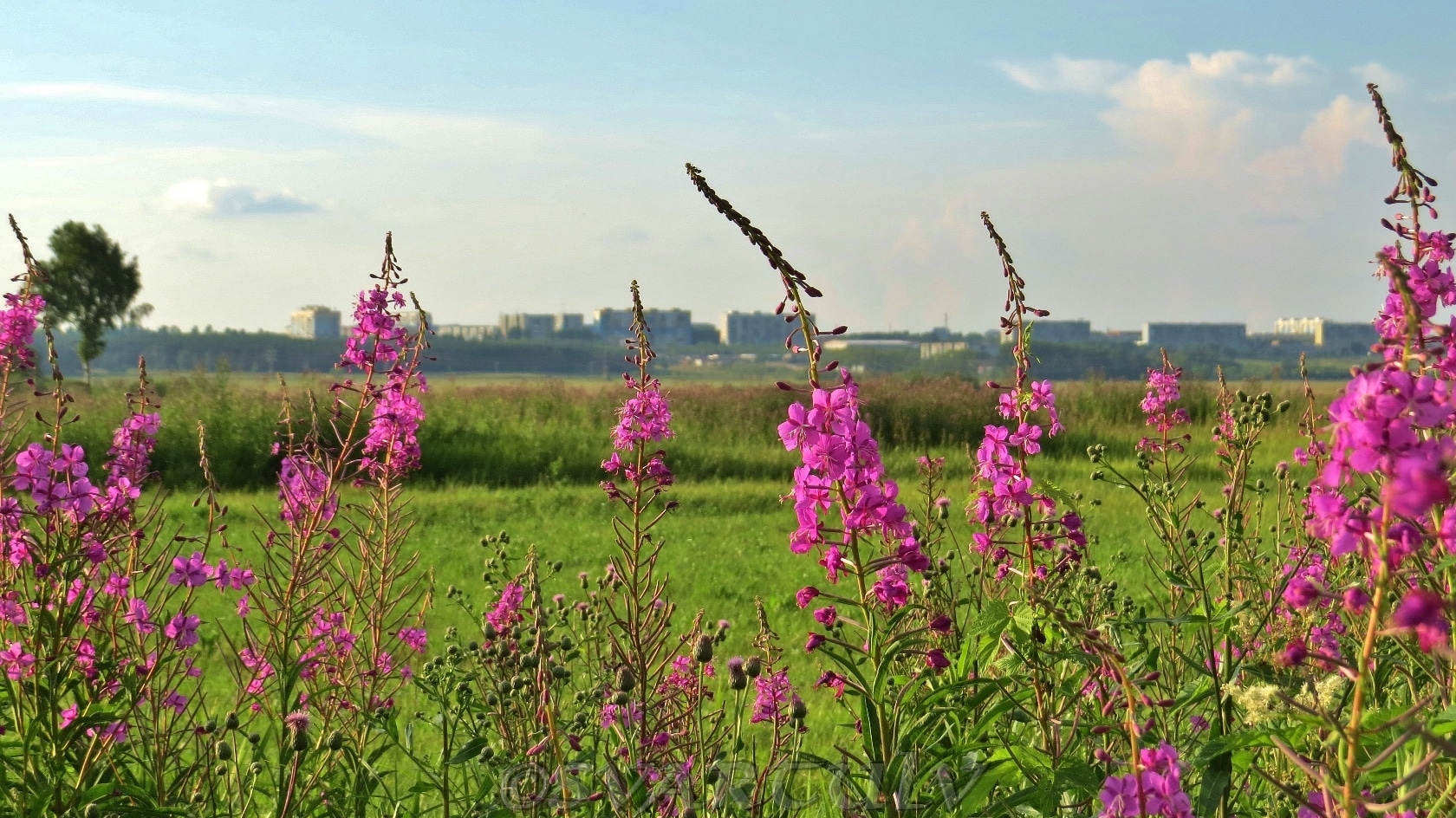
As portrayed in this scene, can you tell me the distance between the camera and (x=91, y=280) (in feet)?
145

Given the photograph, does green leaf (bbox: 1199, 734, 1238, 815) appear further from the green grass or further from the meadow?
the green grass

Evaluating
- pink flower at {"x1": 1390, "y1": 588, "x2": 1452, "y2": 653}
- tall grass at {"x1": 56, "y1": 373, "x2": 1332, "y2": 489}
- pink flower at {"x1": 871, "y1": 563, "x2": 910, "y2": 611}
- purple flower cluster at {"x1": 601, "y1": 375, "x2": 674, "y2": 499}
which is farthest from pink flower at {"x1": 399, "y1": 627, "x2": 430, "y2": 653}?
tall grass at {"x1": 56, "y1": 373, "x2": 1332, "y2": 489}

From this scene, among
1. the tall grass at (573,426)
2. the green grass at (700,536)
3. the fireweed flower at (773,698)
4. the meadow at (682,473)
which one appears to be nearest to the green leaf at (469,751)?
the fireweed flower at (773,698)

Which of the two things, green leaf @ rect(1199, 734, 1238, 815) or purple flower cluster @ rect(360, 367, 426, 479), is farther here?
purple flower cluster @ rect(360, 367, 426, 479)

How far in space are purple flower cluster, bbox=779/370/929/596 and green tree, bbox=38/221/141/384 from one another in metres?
47.1

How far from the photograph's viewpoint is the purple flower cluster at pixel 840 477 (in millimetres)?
Result: 1759

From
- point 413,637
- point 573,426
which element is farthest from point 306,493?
point 573,426

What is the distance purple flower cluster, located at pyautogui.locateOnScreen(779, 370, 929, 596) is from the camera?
1.76 metres

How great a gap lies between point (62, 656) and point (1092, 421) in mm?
16754

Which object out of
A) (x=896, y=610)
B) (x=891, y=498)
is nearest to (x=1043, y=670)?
(x=896, y=610)

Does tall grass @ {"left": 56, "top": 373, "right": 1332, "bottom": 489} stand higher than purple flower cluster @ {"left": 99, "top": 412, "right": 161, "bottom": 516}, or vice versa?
purple flower cluster @ {"left": 99, "top": 412, "right": 161, "bottom": 516}

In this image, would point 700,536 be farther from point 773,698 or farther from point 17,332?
point 773,698

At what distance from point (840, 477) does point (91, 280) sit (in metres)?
49.5

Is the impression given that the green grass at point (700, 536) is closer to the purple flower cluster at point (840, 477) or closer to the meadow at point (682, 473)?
the meadow at point (682, 473)
